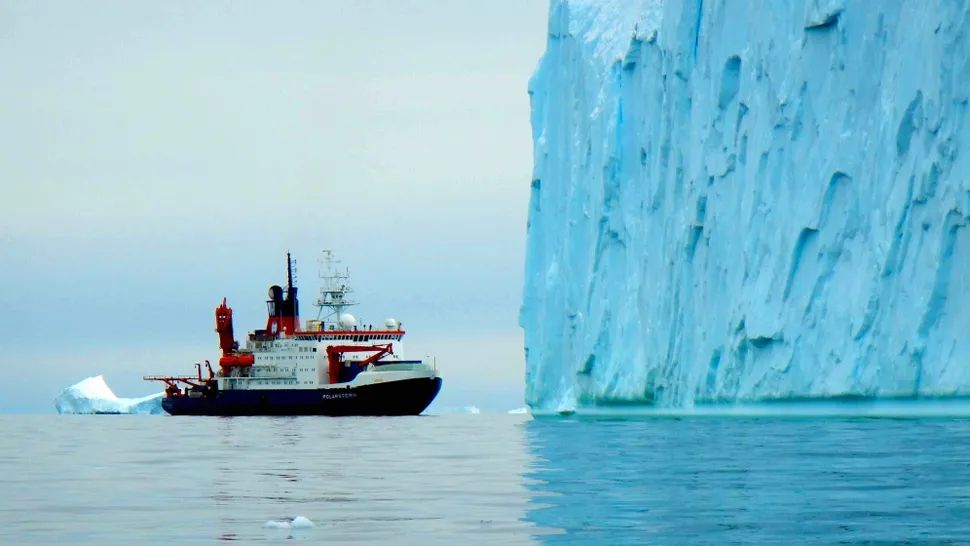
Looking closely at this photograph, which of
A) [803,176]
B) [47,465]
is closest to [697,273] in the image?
[803,176]

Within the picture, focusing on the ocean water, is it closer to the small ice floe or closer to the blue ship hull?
the small ice floe

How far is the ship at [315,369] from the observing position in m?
48.8

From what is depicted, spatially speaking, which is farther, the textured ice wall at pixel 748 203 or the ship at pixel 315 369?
the ship at pixel 315 369

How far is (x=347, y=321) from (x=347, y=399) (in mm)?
4578

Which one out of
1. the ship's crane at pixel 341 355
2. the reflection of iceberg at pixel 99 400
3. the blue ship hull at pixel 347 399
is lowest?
the reflection of iceberg at pixel 99 400

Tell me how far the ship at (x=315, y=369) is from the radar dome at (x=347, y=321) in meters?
0.04

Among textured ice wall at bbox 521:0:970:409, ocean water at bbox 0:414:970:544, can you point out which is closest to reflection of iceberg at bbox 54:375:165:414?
textured ice wall at bbox 521:0:970:409

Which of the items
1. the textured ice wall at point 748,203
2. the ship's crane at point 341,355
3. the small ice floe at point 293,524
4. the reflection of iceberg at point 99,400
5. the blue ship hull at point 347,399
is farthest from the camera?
the reflection of iceberg at point 99,400

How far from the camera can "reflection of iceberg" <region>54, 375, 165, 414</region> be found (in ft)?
241

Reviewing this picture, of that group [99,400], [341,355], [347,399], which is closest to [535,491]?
[347,399]

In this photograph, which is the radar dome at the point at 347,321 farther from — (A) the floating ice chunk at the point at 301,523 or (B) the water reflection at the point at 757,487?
(A) the floating ice chunk at the point at 301,523

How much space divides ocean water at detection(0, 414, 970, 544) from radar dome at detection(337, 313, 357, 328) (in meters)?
30.1

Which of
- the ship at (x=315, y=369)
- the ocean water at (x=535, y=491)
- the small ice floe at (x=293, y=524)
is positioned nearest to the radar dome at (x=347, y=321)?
the ship at (x=315, y=369)

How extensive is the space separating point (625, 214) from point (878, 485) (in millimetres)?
20518
